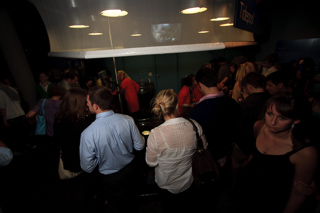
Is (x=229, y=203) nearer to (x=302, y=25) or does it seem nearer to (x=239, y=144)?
(x=239, y=144)

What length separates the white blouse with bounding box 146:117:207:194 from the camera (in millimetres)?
1231

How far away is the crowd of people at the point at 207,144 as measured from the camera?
1.07 m

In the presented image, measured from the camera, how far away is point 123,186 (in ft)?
5.32

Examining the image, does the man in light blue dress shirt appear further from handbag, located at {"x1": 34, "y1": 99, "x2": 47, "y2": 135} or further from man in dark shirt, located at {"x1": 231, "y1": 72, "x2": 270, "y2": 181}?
handbag, located at {"x1": 34, "y1": 99, "x2": 47, "y2": 135}

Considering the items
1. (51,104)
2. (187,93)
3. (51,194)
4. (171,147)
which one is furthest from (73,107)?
(187,93)

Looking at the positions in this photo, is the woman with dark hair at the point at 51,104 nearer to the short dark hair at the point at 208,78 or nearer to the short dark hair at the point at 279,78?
the short dark hair at the point at 208,78

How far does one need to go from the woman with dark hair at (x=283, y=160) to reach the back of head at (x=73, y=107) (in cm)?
179

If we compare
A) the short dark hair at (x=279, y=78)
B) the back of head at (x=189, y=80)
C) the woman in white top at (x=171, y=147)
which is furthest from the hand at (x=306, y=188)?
the back of head at (x=189, y=80)

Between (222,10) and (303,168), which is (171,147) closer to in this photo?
(303,168)

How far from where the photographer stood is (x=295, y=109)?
109 centimetres

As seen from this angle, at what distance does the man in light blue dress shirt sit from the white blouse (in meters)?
0.32

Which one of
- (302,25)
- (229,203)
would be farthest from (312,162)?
(302,25)

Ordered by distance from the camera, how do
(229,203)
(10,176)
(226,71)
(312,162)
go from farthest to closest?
(226,71) < (10,176) < (229,203) < (312,162)

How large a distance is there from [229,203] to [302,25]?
5621 millimetres
